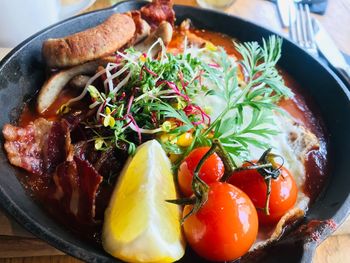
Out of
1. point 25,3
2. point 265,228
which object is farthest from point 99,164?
point 25,3

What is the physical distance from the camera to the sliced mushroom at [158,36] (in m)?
1.78

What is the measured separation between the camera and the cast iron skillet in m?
1.14

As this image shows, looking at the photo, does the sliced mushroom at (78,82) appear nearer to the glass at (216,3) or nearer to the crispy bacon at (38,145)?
the crispy bacon at (38,145)

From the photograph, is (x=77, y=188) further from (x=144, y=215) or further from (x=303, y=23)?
(x=303, y=23)

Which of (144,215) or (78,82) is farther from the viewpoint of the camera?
(78,82)

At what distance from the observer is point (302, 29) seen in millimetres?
2236

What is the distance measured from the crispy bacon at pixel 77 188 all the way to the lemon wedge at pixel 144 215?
62 mm

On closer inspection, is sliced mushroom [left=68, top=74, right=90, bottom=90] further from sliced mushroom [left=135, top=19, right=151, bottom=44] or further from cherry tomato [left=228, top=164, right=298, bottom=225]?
cherry tomato [left=228, top=164, right=298, bottom=225]

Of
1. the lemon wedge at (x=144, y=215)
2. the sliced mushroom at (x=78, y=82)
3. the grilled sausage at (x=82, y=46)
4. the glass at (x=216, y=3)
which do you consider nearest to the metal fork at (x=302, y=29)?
the glass at (x=216, y=3)

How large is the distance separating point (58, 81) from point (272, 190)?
35.9 inches

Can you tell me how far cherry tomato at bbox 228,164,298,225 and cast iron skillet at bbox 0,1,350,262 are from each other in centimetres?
8

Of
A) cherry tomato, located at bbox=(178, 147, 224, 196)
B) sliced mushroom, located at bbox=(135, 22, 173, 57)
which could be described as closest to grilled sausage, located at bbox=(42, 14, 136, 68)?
sliced mushroom, located at bbox=(135, 22, 173, 57)

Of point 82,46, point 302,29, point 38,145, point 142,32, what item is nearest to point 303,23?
point 302,29

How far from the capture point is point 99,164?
136 cm
